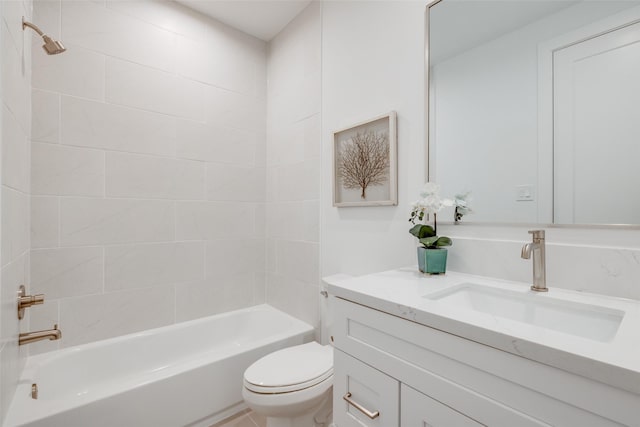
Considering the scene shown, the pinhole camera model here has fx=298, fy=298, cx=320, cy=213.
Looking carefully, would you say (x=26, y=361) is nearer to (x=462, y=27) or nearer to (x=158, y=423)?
(x=158, y=423)

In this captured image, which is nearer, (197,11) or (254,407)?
(254,407)

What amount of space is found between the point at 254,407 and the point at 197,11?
2.44 metres

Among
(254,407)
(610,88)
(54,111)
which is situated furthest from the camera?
(54,111)

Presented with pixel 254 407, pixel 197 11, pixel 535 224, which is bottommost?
pixel 254 407

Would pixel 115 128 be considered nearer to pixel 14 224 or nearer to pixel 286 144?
pixel 14 224

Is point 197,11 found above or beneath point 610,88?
above

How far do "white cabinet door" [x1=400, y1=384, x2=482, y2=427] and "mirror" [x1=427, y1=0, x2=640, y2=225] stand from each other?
2.28ft

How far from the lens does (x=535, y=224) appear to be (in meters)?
1.01

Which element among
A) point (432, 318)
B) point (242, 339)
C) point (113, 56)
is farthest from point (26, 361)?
point (432, 318)

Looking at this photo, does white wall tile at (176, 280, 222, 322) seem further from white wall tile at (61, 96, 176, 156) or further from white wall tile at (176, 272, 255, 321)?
white wall tile at (61, 96, 176, 156)

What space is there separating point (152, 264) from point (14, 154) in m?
0.97

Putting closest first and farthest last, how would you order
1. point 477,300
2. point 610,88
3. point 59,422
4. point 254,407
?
point 610,88 → point 477,300 → point 59,422 → point 254,407

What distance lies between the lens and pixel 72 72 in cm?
164

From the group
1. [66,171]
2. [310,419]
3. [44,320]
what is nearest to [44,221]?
[66,171]
